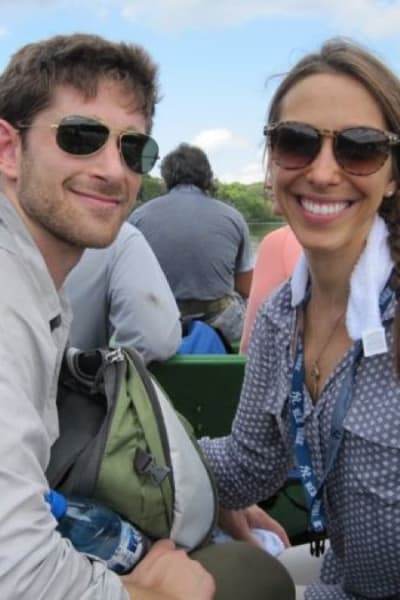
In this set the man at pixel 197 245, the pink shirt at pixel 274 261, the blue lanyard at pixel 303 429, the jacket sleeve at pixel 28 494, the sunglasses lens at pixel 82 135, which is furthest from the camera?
the man at pixel 197 245

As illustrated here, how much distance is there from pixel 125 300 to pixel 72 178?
1115mm

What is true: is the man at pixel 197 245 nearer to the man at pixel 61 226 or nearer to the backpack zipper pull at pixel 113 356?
the man at pixel 61 226

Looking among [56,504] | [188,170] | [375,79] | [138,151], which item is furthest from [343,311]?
[188,170]

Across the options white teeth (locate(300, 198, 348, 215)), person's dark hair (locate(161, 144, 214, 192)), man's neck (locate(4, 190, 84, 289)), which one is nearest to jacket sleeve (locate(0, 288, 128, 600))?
man's neck (locate(4, 190, 84, 289))

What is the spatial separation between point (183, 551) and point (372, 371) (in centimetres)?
53

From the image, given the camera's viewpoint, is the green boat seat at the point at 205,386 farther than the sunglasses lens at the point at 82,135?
Yes

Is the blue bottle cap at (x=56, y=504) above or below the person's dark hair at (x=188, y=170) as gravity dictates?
below

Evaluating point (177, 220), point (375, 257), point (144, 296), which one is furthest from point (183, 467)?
point (177, 220)

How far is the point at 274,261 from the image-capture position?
116 inches

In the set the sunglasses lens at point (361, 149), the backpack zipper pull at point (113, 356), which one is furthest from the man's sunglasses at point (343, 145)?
the backpack zipper pull at point (113, 356)

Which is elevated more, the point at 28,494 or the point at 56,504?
the point at 28,494

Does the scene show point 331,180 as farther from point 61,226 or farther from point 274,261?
point 274,261

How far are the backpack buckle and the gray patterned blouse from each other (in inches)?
14.1

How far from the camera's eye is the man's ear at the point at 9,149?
5.93ft
